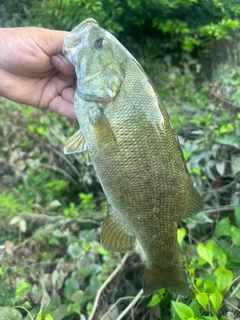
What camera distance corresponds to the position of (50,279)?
5.32ft

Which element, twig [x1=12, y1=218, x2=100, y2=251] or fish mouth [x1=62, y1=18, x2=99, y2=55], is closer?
fish mouth [x1=62, y1=18, x2=99, y2=55]

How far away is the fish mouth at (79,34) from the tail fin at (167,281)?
0.76m

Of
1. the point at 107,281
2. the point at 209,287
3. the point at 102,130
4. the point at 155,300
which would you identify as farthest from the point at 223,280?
the point at 102,130

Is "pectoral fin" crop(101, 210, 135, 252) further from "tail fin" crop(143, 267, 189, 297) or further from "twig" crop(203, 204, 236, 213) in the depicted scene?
"twig" crop(203, 204, 236, 213)

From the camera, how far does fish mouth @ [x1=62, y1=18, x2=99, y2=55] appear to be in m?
1.08

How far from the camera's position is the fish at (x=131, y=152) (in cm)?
100

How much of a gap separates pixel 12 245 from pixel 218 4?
6.61 feet

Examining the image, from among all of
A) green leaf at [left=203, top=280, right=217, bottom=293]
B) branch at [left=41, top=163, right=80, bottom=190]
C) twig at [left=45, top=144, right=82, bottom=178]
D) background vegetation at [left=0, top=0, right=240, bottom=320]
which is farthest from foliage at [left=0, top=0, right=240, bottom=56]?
green leaf at [left=203, top=280, right=217, bottom=293]

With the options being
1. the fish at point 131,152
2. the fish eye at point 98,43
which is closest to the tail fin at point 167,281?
the fish at point 131,152

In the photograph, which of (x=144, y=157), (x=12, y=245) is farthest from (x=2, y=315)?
(x=144, y=157)

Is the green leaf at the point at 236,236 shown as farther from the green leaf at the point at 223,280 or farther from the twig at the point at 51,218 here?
the twig at the point at 51,218

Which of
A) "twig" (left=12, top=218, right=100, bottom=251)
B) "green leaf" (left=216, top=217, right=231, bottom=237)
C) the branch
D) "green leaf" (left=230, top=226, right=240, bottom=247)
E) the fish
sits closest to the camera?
the fish

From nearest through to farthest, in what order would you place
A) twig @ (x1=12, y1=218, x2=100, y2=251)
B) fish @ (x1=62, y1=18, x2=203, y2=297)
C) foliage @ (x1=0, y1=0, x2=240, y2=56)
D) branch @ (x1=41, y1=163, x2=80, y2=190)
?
fish @ (x1=62, y1=18, x2=203, y2=297) → twig @ (x1=12, y1=218, x2=100, y2=251) → branch @ (x1=41, y1=163, x2=80, y2=190) → foliage @ (x1=0, y1=0, x2=240, y2=56)

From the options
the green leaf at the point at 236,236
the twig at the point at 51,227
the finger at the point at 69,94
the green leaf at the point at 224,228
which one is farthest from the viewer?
the twig at the point at 51,227
